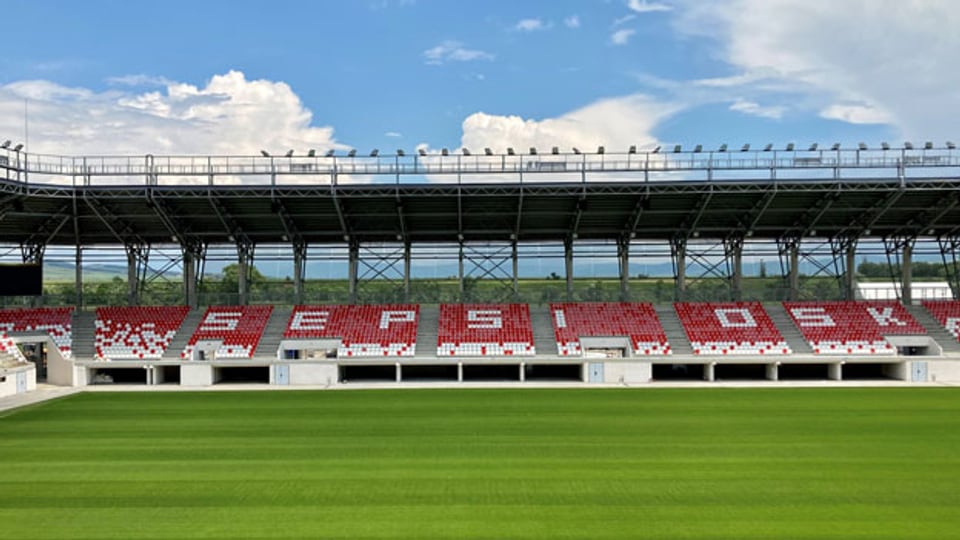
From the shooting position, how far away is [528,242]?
127ft

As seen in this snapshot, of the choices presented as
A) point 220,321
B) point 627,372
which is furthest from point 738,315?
point 220,321

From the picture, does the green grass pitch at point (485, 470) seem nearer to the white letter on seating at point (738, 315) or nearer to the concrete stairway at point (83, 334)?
the concrete stairway at point (83, 334)

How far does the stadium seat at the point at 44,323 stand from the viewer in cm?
3347

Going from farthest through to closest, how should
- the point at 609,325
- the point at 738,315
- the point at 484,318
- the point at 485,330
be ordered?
the point at 738,315, the point at 484,318, the point at 609,325, the point at 485,330

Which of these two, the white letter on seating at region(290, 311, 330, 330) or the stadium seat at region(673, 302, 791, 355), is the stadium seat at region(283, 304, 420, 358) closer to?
the white letter on seating at region(290, 311, 330, 330)

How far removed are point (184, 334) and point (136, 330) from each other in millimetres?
2663

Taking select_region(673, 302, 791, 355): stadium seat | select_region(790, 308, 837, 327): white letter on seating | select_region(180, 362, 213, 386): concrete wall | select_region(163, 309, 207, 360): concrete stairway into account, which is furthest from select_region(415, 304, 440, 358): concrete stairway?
select_region(790, 308, 837, 327): white letter on seating

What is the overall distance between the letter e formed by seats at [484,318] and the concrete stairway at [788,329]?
14.9 m

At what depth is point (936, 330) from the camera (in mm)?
35688

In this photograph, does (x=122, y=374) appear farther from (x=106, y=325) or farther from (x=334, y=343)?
(x=334, y=343)

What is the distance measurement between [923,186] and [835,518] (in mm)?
27371

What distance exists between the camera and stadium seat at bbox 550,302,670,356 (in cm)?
3406

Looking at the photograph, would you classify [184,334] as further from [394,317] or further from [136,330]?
[394,317]

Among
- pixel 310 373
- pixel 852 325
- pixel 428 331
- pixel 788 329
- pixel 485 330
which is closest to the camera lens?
pixel 310 373
